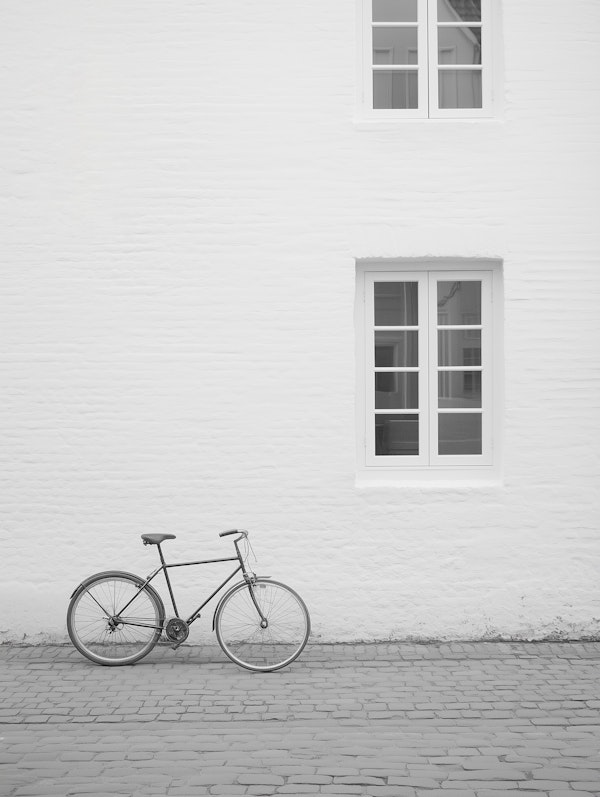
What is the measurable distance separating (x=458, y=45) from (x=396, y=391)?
3.08 meters

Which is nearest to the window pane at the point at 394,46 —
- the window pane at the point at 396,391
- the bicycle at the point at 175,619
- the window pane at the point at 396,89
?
the window pane at the point at 396,89

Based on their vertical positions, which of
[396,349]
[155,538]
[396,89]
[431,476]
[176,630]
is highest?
[396,89]

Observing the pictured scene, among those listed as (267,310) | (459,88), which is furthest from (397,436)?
(459,88)

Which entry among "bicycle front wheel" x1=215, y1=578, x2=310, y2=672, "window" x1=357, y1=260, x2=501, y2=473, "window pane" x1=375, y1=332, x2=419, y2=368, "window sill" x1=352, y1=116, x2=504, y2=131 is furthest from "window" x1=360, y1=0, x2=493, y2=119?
"bicycle front wheel" x1=215, y1=578, x2=310, y2=672

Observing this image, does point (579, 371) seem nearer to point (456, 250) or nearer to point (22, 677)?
point (456, 250)

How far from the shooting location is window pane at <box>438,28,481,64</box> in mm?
8055

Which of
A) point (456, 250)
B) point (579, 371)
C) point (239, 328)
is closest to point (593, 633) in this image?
point (579, 371)

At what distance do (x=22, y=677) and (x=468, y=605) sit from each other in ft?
11.7

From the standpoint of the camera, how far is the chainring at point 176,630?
23.2 feet

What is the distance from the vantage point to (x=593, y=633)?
766 centimetres

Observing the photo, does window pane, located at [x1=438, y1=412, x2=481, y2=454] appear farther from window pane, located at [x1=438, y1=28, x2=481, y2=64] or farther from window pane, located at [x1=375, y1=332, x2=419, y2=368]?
window pane, located at [x1=438, y1=28, x2=481, y2=64]

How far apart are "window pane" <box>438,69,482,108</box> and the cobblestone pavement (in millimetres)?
4624

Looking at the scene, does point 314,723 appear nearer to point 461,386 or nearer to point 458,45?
point 461,386

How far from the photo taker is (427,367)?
7.99m
